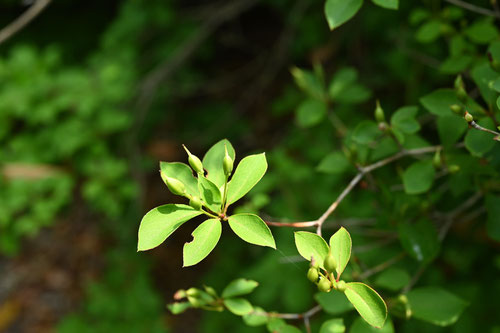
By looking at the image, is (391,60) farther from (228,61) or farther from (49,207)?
(228,61)

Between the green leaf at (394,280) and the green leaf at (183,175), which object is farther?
the green leaf at (394,280)

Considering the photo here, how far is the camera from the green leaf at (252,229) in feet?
2.47

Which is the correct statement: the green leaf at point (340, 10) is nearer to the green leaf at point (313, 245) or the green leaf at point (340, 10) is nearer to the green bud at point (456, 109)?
the green bud at point (456, 109)

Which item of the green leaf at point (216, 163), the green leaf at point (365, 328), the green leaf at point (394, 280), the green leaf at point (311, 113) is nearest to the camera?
the green leaf at point (216, 163)

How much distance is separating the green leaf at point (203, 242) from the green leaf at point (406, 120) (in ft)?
1.70

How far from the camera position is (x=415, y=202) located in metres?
1.13

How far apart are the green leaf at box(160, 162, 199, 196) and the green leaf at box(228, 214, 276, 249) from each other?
11 centimetres

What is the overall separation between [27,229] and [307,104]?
1.55 m

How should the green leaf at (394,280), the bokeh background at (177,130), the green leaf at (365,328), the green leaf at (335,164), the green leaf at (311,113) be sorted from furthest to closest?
the bokeh background at (177,130)
the green leaf at (311,113)
the green leaf at (335,164)
the green leaf at (394,280)
the green leaf at (365,328)

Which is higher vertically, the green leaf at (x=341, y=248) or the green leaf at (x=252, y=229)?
the green leaf at (x=252, y=229)

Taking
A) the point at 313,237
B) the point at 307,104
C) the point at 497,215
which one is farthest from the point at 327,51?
the point at 313,237

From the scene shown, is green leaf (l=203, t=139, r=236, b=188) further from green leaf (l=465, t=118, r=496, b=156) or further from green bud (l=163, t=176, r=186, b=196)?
green leaf (l=465, t=118, r=496, b=156)

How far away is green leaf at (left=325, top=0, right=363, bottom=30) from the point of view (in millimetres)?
945

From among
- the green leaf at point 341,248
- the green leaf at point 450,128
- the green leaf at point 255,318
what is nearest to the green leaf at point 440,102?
the green leaf at point 450,128
